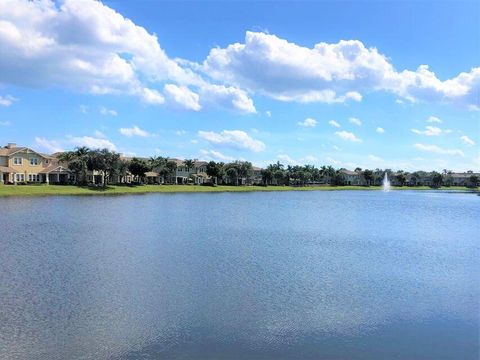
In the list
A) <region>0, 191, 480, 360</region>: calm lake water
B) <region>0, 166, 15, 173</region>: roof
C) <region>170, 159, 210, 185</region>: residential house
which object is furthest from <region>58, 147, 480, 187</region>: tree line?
<region>0, 191, 480, 360</region>: calm lake water

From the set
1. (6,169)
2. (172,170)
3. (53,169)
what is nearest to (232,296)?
(6,169)

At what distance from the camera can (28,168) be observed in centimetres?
10000

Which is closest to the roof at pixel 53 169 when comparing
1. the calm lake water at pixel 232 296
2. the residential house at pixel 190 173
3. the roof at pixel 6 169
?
the roof at pixel 6 169

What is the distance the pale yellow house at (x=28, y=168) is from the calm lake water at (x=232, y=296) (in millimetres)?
65314

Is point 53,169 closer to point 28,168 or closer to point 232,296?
point 28,168

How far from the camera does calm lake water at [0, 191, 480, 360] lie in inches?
521

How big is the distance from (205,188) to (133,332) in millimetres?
107689

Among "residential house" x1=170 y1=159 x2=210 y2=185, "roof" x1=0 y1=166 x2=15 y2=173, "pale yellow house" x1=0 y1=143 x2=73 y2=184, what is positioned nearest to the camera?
"roof" x1=0 y1=166 x2=15 y2=173

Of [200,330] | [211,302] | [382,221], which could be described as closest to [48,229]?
[211,302]

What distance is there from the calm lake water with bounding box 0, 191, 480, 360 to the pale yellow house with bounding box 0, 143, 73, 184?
214 ft

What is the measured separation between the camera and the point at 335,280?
21.4 meters

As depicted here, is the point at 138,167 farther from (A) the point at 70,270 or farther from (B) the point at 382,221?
(A) the point at 70,270

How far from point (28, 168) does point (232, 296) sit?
94569mm

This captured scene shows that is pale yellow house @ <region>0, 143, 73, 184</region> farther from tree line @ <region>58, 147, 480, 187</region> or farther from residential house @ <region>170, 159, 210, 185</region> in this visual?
residential house @ <region>170, 159, 210, 185</region>
